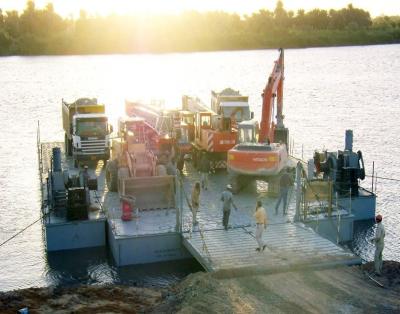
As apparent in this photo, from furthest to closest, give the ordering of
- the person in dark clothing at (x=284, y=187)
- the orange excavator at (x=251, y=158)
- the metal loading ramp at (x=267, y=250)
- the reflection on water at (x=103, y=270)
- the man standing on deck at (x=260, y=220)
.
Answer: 1. the orange excavator at (x=251, y=158)
2. the person in dark clothing at (x=284, y=187)
3. the reflection on water at (x=103, y=270)
4. the man standing on deck at (x=260, y=220)
5. the metal loading ramp at (x=267, y=250)

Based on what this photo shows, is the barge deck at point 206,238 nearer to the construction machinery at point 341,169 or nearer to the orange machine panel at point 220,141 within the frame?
the construction machinery at point 341,169

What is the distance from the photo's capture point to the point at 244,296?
17156mm

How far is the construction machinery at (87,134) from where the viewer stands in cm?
3356

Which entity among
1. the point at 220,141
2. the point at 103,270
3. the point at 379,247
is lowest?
the point at 103,270

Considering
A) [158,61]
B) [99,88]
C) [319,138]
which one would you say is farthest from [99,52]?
[319,138]

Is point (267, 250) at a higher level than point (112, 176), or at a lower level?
lower

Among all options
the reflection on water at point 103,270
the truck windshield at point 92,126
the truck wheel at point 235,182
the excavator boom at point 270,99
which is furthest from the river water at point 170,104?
the excavator boom at point 270,99

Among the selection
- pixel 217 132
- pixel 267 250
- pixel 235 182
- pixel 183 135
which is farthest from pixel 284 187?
pixel 183 135

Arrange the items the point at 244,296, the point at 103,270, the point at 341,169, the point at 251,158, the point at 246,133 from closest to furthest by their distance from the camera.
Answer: the point at 244,296 → the point at 103,270 → the point at 251,158 → the point at 341,169 → the point at 246,133

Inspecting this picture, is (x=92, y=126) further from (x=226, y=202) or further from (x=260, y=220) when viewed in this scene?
(x=260, y=220)

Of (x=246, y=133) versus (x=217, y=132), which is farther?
(x=217, y=132)

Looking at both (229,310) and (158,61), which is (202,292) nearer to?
(229,310)

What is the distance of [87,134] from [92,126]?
0.78 meters

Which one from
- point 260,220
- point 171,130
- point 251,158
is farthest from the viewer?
point 171,130
